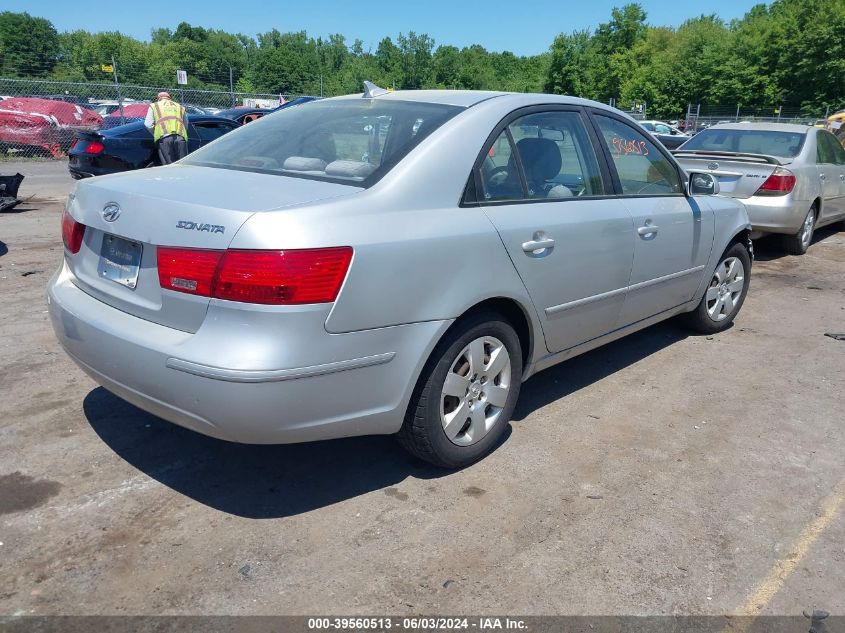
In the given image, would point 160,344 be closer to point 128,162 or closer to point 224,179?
point 224,179

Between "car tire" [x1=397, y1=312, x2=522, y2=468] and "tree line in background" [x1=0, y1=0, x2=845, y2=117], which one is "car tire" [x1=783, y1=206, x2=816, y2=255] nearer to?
"car tire" [x1=397, y1=312, x2=522, y2=468]

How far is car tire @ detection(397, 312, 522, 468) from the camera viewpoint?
309 cm

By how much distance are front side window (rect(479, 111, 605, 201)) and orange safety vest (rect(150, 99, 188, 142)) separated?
8283mm

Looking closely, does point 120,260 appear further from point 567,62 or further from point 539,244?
point 567,62

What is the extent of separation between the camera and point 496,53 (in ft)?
404

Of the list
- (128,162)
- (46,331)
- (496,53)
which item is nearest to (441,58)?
(496,53)

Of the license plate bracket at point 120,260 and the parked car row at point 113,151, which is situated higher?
the license plate bracket at point 120,260

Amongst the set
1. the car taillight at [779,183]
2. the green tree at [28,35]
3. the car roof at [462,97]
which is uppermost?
the green tree at [28,35]

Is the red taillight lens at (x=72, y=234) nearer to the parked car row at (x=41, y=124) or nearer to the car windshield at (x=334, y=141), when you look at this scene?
the car windshield at (x=334, y=141)

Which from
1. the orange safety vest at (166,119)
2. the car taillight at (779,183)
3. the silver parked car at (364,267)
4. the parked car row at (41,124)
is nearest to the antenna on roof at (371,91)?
the silver parked car at (364,267)

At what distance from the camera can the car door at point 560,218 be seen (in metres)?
3.37

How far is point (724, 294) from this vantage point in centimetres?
554

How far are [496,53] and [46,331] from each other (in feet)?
418

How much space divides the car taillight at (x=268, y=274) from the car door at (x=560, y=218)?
95 centimetres
